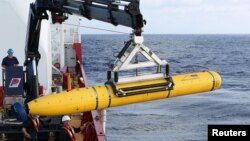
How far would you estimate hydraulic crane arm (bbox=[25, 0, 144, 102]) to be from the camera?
25.0ft

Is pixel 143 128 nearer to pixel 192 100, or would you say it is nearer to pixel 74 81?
pixel 74 81

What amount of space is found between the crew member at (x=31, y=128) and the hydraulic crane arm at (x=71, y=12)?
1153 mm

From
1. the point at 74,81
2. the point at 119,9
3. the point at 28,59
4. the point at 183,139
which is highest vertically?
the point at 119,9

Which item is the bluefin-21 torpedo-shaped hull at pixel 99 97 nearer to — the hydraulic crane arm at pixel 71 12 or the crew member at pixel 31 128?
the hydraulic crane arm at pixel 71 12

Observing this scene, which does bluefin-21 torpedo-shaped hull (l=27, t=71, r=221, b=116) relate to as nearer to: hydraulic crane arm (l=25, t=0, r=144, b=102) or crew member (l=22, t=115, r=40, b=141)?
hydraulic crane arm (l=25, t=0, r=144, b=102)

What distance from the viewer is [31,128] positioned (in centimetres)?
1098

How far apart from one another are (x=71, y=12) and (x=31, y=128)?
3201 millimetres

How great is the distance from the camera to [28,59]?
39.9 ft

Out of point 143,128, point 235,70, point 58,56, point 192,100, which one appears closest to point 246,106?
point 192,100

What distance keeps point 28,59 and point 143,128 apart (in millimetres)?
13797

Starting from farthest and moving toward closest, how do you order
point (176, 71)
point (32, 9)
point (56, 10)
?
point (176, 71), point (32, 9), point (56, 10)

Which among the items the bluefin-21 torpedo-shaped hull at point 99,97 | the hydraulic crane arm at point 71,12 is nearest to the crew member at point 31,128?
the hydraulic crane arm at point 71,12

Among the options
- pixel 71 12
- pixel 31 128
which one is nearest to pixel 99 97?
pixel 71 12

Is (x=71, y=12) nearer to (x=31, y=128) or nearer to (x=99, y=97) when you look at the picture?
(x=99, y=97)
